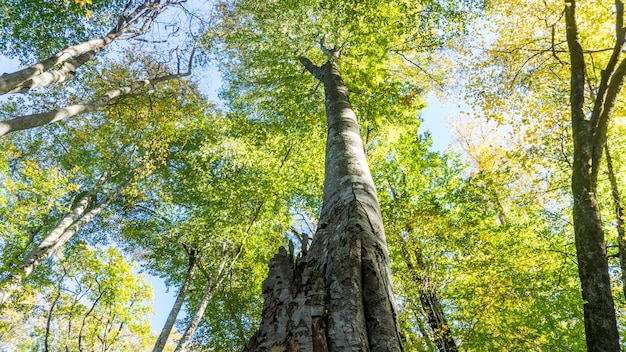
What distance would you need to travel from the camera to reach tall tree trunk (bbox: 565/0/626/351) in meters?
3.79

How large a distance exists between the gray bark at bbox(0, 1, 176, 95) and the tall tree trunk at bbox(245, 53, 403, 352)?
6173 millimetres

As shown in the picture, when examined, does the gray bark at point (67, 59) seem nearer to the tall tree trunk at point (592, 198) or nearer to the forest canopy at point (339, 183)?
the forest canopy at point (339, 183)

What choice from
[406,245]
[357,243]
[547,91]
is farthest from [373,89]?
[357,243]

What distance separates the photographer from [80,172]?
53.3 ft

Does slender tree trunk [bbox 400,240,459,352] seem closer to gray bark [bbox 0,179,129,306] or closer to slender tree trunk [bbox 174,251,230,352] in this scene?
slender tree trunk [bbox 174,251,230,352]

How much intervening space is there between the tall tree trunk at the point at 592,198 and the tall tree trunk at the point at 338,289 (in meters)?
3.37

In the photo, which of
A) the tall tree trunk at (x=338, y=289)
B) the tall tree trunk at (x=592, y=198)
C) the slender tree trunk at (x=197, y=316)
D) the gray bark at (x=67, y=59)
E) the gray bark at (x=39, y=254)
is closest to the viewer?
the tall tree trunk at (x=338, y=289)

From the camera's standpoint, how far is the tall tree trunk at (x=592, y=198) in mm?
3785

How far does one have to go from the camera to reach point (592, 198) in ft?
15.0

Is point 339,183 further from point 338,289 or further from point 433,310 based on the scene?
point 433,310

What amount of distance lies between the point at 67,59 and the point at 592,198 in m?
11.4

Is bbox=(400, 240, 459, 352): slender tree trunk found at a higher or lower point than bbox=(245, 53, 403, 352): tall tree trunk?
higher

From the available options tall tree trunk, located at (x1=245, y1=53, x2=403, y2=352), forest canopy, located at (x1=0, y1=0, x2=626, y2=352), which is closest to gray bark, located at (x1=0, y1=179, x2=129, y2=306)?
forest canopy, located at (x1=0, y1=0, x2=626, y2=352)

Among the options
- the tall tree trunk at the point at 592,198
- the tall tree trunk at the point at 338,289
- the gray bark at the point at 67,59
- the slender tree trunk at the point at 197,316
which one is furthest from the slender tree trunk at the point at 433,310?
the gray bark at the point at 67,59
